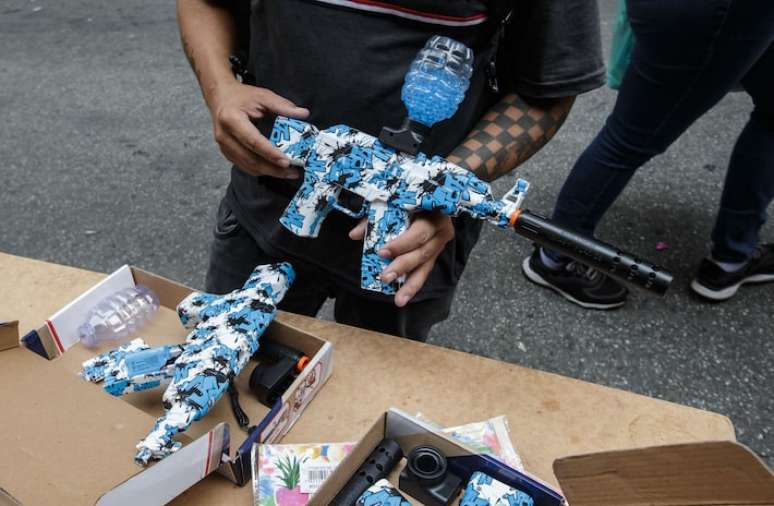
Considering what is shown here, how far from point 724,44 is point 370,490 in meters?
1.08

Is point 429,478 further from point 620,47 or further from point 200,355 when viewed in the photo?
point 620,47

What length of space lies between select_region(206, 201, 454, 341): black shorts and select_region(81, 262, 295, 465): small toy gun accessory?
0.34 feet

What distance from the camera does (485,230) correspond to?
200cm

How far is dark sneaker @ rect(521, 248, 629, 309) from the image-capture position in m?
1.71

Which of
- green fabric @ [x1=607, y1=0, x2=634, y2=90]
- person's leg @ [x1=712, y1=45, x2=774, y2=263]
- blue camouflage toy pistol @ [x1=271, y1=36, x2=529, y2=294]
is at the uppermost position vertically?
blue camouflage toy pistol @ [x1=271, y1=36, x2=529, y2=294]

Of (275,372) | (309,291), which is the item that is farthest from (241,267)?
(275,372)

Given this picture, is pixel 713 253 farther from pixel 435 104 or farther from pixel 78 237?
pixel 78 237

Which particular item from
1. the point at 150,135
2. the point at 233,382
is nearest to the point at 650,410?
the point at 233,382

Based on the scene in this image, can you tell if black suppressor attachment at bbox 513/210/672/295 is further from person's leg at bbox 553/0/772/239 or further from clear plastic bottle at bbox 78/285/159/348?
person's leg at bbox 553/0/772/239

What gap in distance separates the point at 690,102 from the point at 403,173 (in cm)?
88

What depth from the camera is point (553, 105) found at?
2.74 ft

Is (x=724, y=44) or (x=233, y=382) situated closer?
(x=233, y=382)

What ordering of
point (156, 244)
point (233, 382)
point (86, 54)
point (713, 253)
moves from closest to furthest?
point (233, 382)
point (713, 253)
point (156, 244)
point (86, 54)

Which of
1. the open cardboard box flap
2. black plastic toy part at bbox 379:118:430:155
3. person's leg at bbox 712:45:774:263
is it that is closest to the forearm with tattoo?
black plastic toy part at bbox 379:118:430:155
